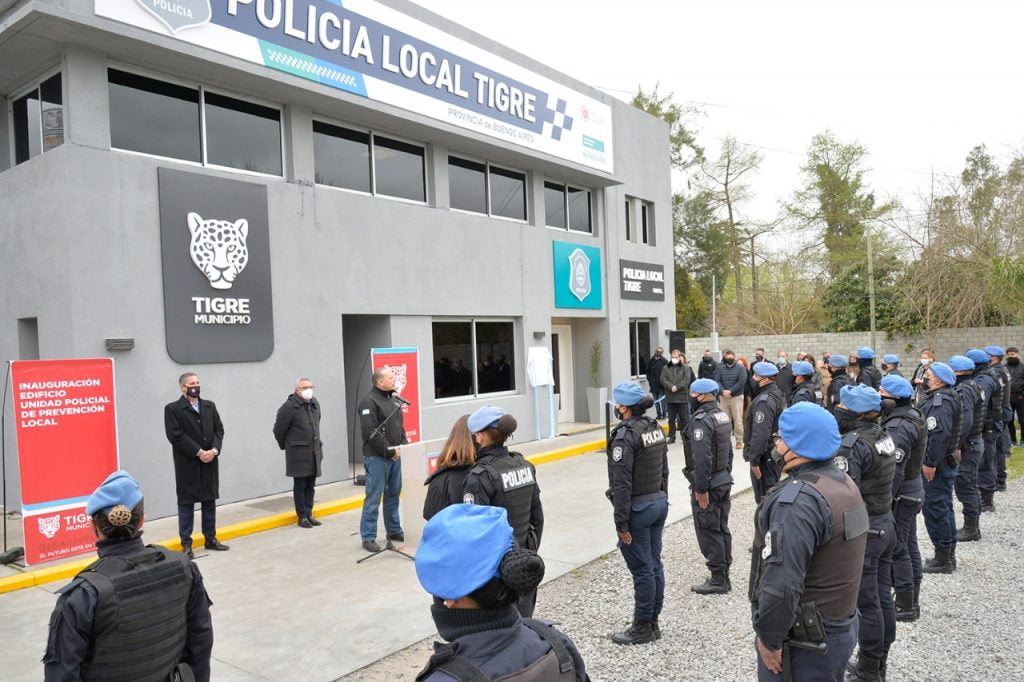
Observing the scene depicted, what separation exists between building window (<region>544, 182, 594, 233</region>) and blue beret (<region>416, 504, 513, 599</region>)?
15.1 metres

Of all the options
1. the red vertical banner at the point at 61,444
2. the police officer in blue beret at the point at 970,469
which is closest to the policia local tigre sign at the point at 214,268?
the red vertical banner at the point at 61,444

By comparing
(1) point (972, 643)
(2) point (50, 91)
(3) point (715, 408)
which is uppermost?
(2) point (50, 91)

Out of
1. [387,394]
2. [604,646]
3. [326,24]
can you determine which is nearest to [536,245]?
[326,24]

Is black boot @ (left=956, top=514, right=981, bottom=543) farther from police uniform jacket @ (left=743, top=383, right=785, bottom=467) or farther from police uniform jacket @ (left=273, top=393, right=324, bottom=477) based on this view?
police uniform jacket @ (left=273, top=393, right=324, bottom=477)

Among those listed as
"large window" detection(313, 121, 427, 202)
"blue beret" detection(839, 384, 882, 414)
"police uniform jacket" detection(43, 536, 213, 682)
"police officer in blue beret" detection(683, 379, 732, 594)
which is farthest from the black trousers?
"blue beret" detection(839, 384, 882, 414)

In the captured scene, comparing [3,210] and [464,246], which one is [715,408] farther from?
[3,210]

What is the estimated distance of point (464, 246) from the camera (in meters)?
13.9

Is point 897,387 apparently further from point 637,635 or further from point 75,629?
point 75,629

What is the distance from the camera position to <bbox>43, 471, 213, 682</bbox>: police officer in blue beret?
272cm

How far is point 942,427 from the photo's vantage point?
7102mm

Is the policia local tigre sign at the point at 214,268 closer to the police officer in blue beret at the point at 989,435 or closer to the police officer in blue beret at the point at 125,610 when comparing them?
the police officer in blue beret at the point at 125,610

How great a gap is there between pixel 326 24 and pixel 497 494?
927 cm

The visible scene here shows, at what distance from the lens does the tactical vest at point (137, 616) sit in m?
2.79

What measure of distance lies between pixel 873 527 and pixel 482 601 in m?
3.97
